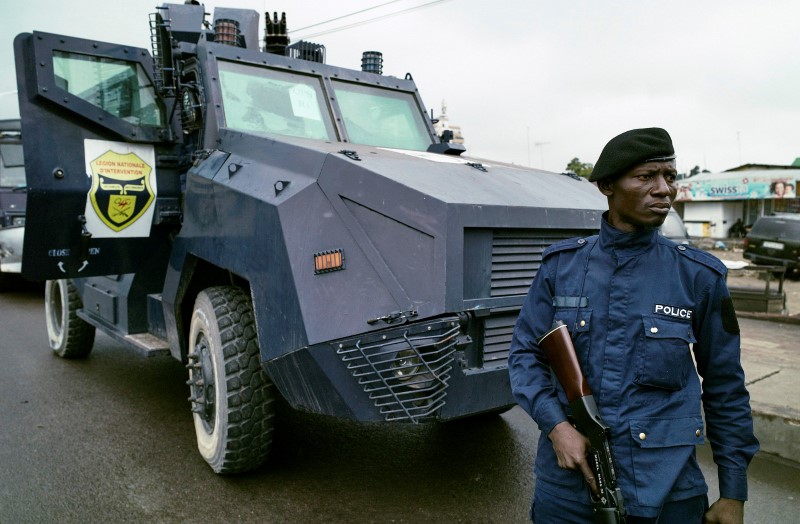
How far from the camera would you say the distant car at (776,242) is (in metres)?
15.0

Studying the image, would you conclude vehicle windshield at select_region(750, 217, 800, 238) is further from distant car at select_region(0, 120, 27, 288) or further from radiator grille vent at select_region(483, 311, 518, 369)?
distant car at select_region(0, 120, 27, 288)

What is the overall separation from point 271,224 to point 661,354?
6.34ft

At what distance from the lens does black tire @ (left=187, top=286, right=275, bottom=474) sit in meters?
3.56

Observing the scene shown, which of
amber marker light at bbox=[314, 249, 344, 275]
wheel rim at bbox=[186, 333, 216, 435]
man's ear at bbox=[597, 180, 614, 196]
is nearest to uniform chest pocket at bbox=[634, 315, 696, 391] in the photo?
man's ear at bbox=[597, 180, 614, 196]

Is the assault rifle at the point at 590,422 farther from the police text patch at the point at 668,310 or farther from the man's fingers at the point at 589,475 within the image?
the police text patch at the point at 668,310

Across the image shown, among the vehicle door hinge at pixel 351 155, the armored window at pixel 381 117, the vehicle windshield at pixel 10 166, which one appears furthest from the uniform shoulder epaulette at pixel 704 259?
the vehicle windshield at pixel 10 166

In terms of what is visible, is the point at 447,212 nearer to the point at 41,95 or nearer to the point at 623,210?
the point at 623,210

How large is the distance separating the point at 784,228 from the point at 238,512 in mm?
15169

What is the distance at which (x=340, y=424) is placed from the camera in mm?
4672

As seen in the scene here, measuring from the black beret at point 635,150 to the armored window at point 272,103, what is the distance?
2725 millimetres

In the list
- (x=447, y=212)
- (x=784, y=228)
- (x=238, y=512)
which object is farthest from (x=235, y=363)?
(x=784, y=228)

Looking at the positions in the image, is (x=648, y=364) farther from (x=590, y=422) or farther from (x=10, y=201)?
(x=10, y=201)

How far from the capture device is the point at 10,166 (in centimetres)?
1175

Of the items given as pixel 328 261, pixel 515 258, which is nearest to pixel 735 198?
pixel 515 258
